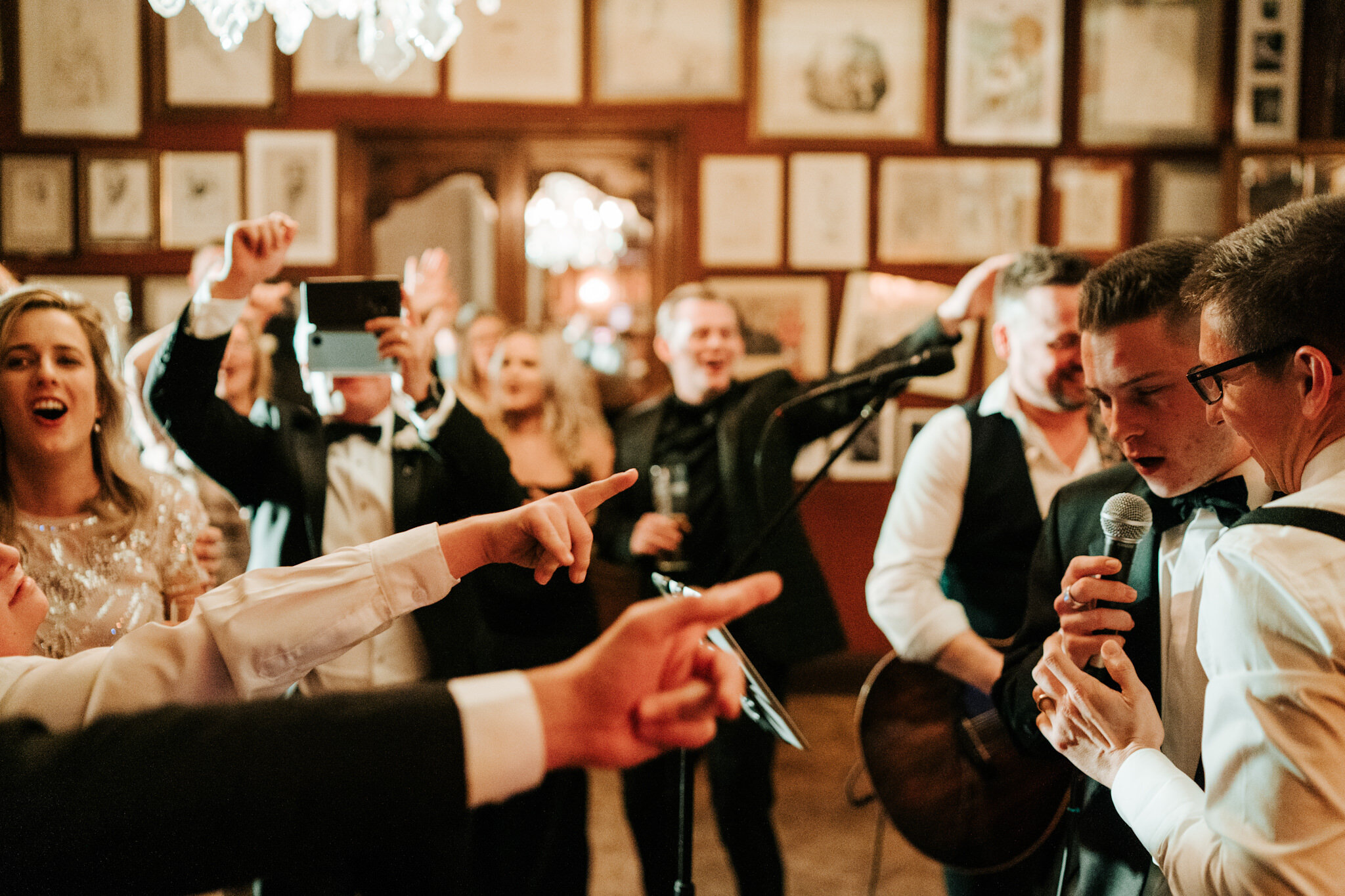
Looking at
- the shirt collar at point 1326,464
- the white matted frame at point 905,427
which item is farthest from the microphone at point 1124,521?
the white matted frame at point 905,427

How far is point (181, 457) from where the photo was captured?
2566mm

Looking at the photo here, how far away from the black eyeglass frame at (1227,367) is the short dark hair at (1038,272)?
90 centimetres

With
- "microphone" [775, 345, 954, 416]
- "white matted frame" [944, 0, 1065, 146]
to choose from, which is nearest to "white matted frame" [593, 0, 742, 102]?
"white matted frame" [944, 0, 1065, 146]

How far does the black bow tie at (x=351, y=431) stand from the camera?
7.11ft

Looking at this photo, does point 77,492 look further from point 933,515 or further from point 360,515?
point 933,515

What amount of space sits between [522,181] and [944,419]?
2.88 metres

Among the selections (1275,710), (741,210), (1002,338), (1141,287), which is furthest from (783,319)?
(1275,710)

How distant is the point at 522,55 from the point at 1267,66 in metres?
3.54

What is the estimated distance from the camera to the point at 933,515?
198 cm

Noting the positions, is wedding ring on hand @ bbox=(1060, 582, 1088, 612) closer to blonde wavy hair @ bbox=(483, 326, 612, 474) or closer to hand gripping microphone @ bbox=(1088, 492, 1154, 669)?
hand gripping microphone @ bbox=(1088, 492, 1154, 669)

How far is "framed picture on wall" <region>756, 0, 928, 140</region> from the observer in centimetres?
427

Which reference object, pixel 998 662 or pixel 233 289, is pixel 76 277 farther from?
pixel 998 662

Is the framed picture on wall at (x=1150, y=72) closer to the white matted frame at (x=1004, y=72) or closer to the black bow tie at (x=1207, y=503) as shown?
the white matted frame at (x=1004, y=72)

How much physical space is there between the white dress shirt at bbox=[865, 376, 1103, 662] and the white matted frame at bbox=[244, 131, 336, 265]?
331 centimetres
